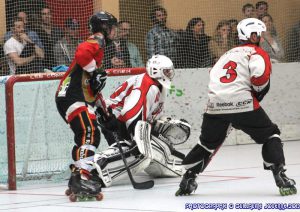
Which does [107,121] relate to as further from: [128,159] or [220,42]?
[220,42]

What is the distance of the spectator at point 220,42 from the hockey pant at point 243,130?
4.82 m

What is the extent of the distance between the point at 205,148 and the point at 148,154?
3.43ft

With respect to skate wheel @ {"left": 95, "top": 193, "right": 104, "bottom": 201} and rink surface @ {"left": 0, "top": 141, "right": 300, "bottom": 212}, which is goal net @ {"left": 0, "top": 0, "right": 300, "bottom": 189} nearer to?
rink surface @ {"left": 0, "top": 141, "right": 300, "bottom": 212}

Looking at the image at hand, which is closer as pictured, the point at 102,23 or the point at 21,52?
the point at 102,23

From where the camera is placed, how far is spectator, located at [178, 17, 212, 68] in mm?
10484

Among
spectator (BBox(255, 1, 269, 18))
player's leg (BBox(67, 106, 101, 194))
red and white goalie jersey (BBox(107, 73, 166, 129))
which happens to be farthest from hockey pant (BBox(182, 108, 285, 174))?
spectator (BBox(255, 1, 269, 18))

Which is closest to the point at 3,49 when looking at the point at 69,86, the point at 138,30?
the point at 138,30

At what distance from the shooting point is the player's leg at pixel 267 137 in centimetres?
552

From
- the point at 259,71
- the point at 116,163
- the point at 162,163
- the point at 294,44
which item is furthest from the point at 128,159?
the point at 294,44

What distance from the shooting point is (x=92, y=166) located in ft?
19.2

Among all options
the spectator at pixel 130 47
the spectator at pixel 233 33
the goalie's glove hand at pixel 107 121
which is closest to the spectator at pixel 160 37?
the spectator at pixel 130 47

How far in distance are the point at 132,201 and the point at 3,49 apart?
407 cm

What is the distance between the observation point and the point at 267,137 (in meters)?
5.58

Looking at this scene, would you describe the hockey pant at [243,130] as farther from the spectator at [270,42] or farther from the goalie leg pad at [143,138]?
the spectator at [270,42]
